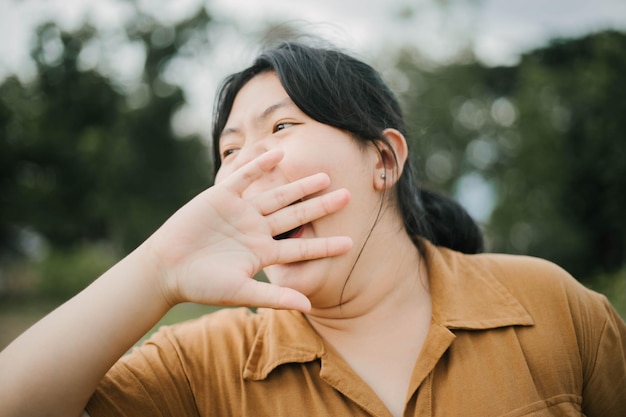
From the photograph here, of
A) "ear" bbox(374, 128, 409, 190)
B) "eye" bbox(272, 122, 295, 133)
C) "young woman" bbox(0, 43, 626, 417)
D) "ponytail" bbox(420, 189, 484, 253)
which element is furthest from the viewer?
"ponytail" bbox(420, 189, 484, 253)

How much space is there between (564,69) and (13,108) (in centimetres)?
2034

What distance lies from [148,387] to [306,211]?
2.50 ft

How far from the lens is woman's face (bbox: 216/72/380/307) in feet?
5.66

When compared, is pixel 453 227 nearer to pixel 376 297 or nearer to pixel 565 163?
pixel 376 297

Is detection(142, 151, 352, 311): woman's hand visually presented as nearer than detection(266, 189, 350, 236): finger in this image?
Yes

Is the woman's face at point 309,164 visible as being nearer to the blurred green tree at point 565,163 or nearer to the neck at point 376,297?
the neck at point 376,297

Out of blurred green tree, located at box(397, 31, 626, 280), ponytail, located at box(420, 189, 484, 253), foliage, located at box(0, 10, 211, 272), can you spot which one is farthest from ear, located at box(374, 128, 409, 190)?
foliage, located at box(0, 10, 211, 272)

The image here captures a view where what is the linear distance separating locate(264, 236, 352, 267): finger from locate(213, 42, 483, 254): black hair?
432mm

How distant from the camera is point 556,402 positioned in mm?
1630

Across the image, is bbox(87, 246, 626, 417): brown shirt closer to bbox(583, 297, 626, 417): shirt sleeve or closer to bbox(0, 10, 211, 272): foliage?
bbox(583, 297, 626, 417): shirt sleeve

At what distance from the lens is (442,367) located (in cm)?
170

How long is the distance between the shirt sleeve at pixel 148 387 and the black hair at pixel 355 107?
0.91 metres

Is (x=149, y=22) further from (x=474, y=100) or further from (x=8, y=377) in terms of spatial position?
(x=8, y=377)

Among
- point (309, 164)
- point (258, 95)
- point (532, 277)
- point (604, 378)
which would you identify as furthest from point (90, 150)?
point (604, 378)
